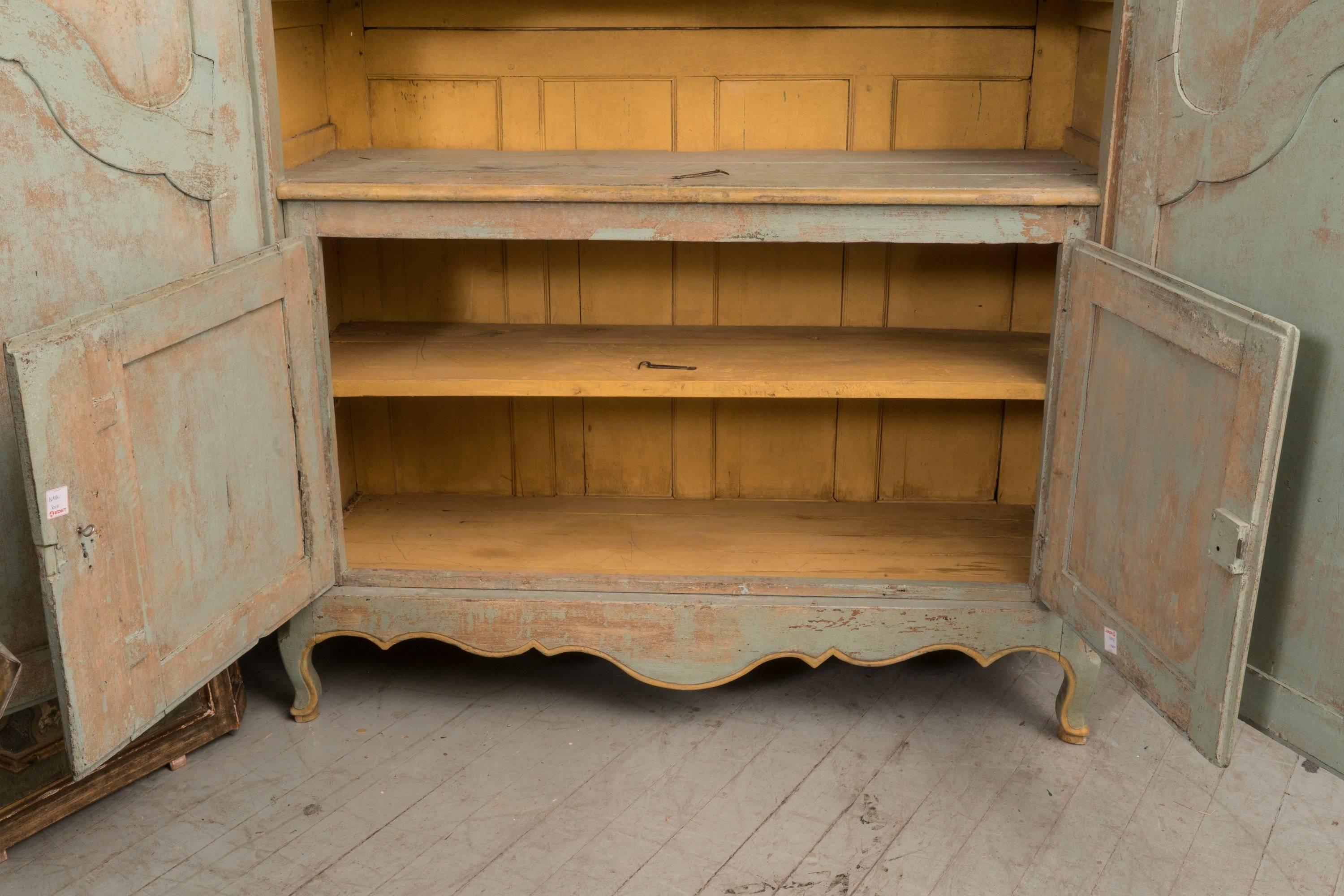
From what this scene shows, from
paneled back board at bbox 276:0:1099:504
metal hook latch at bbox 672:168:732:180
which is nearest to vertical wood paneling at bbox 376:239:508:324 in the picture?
paneled back board at bbox 276:0:1099:504

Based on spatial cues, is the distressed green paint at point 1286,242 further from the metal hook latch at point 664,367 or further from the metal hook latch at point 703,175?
the metal hook latch at point 664,367

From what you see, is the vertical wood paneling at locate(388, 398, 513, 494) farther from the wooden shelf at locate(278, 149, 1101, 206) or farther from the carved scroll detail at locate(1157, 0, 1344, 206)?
the carved scroll detail at locate(1157, 0, 1344, 206)

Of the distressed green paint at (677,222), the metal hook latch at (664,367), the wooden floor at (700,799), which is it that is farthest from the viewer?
the metal hook latch at (664,367)

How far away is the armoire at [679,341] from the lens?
174cm

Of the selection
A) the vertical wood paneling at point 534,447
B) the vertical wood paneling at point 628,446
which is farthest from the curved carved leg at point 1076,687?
the vertical wood paneling at point 534,447

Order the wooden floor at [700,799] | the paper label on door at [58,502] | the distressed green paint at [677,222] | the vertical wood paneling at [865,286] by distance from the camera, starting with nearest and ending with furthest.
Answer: the paper label on door at [58,502] → the wooden floor at [700,799] → the distressed green paint at [677,222] → the vertical wood paneling at [865,286]

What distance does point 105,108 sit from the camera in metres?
1.91

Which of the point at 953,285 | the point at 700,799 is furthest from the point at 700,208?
the point at 700,799

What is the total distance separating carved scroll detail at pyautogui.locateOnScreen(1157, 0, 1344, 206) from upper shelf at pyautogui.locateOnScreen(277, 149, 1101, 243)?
0.23 m

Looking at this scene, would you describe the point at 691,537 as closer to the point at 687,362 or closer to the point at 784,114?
the point at 687,362

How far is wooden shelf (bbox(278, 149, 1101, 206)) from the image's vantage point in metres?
2.23

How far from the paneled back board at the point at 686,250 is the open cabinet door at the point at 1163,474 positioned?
0.72 meters

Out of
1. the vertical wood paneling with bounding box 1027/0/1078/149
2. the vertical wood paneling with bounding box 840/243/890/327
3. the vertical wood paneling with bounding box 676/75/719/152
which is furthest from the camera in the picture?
the vertical wood paneling with bounding box 840/243/890/327

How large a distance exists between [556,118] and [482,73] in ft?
0.66
